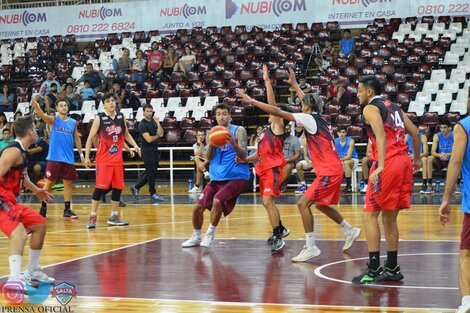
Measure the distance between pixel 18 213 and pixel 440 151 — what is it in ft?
40.2

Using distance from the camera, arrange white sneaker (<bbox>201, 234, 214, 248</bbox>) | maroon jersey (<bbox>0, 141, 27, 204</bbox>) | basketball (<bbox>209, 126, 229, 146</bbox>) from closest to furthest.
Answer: maroon jersey (<bbox>0, 141, 27, 204</bbox>), basketball (<bbox>209, 126, 229, 146</bbox>), white sneaker (<bbox>201, 234, 214, 248</bbox>)

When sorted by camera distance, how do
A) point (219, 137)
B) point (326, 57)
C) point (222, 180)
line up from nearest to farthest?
point (219, 137), point (222, 180), point (326, 57)

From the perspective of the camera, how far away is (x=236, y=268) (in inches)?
328

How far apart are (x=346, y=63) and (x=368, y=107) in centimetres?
1481

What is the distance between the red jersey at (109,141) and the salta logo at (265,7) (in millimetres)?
13324

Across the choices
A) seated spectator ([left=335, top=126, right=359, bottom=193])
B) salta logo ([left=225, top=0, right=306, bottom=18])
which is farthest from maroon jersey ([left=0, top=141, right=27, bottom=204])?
salta logo ([left=225, top=0, right=306, bottom=18])

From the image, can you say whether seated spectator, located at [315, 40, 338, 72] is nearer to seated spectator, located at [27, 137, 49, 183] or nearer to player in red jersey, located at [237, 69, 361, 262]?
seated spectator, located at [27, 137, 49, 183]

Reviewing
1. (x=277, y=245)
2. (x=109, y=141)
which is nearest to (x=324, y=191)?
(x=277, y=245)

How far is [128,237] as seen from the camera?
11.2m

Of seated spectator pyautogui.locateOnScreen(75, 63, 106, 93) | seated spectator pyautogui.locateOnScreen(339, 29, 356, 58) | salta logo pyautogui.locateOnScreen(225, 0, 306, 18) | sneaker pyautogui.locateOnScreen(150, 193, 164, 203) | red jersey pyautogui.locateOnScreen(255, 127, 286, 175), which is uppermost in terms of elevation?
salta logo pyautogui.locateOnScreen(225, 0, 306, 18)

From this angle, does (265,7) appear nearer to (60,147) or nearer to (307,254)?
(60,147)

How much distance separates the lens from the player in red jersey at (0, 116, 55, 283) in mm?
6945

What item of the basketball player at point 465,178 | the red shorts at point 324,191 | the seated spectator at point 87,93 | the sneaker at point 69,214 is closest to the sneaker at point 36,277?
the red shorts at point 324,191

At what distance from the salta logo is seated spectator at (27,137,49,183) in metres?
9.83
